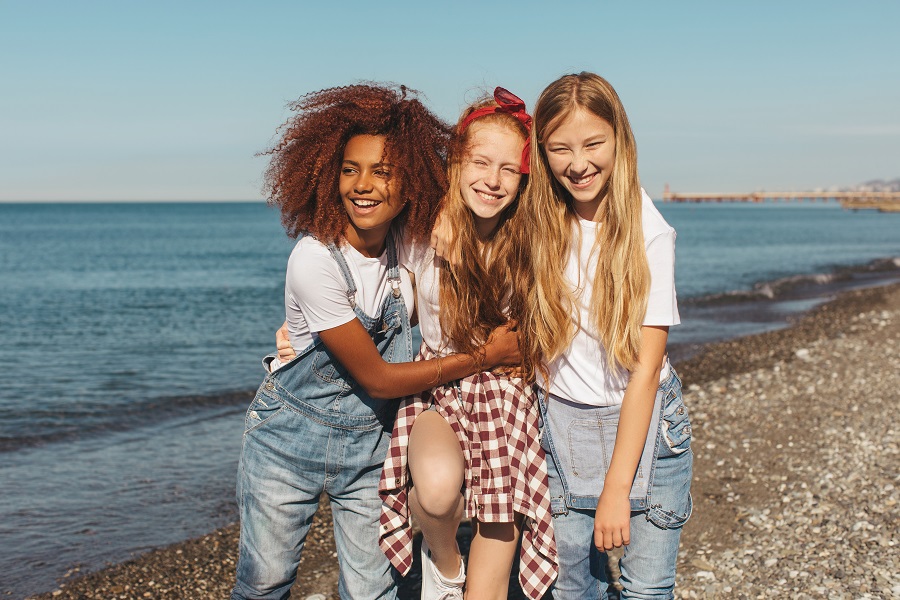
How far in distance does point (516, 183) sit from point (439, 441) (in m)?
1.17

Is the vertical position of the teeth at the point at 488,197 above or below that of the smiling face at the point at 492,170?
below

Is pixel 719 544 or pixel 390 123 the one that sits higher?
pixel 390 123

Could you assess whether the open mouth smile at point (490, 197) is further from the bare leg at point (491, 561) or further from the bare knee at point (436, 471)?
the bare leg at point (491, 561)

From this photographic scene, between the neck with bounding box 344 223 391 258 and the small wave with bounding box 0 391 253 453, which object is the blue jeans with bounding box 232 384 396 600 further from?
the small wave with bounding box 0 391 253 453

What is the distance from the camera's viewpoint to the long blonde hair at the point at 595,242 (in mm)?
2977

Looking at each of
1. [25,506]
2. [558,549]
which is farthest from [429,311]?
[25,506]

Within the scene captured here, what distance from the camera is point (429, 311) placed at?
11.5ft

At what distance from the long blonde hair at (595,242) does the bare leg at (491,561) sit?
→ 814 millimetres

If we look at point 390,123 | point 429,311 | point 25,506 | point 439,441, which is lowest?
point 25,506

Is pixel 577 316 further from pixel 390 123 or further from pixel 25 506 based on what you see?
pixel 25 506

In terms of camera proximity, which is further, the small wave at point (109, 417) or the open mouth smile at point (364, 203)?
the small wave at point (109, 417)

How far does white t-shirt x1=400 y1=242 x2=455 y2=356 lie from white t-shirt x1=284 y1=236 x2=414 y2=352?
14cm

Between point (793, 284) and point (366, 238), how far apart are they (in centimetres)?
2463

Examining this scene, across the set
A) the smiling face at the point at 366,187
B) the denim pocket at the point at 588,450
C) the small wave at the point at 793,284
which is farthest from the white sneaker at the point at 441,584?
the small wave at the point at 793,284
